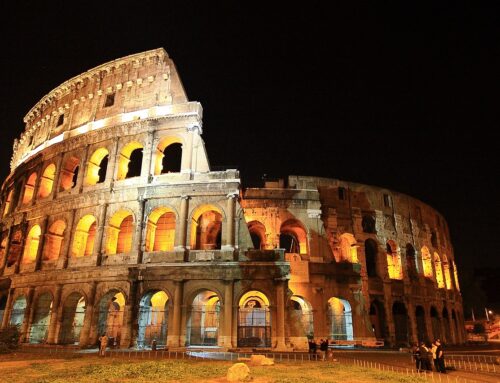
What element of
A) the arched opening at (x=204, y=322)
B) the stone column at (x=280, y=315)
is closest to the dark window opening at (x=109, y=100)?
the arched opening at (x=204, y=322)

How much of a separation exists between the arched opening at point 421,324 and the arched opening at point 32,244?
27354 mm

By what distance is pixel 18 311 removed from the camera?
23.4 meters

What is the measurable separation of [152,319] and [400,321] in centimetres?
1787

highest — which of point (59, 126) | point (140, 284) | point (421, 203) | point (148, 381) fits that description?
point (59, 126)

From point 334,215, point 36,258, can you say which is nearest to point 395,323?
point 334,215

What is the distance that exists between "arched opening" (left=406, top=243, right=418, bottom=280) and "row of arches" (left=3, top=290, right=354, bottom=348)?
28.7 ft

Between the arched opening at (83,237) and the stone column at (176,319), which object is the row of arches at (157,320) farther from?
the arched opening at (83,237)

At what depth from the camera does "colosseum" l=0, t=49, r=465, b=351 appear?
1928 centimetres

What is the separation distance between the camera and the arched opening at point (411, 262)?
30.2 m

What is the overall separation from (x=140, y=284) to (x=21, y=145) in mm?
19164

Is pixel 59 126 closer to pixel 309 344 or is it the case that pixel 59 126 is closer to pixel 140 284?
pixel 140 284

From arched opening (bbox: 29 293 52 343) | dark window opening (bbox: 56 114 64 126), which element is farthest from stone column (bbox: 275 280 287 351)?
dark window opening (bbox: 56 114 64 126)

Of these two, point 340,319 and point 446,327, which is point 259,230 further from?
point 446,327

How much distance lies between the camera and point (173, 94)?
930 inches
